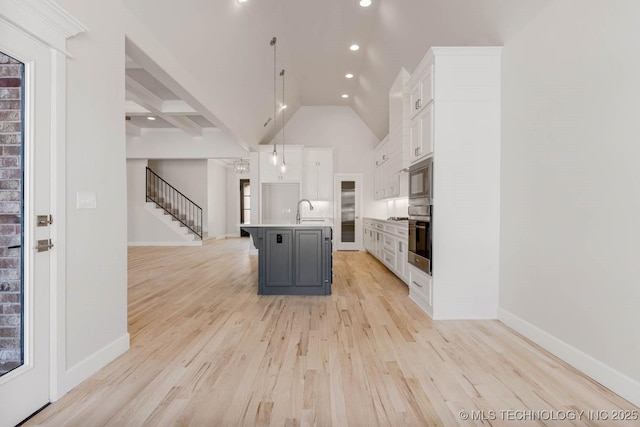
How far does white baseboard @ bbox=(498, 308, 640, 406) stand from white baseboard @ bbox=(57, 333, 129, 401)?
3162 mm

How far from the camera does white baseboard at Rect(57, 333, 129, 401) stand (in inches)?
73.6

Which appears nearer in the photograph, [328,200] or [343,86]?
[343,86]

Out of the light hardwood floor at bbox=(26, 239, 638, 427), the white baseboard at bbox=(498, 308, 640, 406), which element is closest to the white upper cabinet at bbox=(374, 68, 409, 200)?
the light hardwood floor at bbox=(26, 239, 638, 427)

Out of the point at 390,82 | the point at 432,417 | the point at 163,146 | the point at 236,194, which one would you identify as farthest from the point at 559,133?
the point at 236,194

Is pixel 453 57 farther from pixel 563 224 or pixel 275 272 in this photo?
pixel 275 272

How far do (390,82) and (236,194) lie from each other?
878 centimetres

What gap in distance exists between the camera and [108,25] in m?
2.19

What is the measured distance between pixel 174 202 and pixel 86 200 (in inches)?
365

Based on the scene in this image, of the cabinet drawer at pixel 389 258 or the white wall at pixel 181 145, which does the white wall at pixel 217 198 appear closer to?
the white wall at pixel 181 145

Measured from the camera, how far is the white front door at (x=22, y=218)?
163 cm

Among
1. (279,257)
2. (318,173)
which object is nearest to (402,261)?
(279,257)

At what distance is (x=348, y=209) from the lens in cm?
862

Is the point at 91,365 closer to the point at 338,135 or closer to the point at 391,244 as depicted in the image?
the point at 391,244

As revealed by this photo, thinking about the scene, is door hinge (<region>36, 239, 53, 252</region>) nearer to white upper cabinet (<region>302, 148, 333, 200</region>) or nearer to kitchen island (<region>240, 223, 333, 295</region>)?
kitchen island (<region>240, 223, 333, 295</region>)
